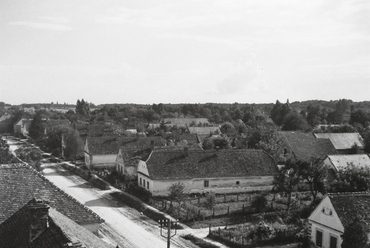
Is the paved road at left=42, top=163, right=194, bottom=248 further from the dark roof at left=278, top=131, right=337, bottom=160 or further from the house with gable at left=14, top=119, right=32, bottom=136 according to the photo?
the house with gable at left=14, top=119, right=32, bottom=136

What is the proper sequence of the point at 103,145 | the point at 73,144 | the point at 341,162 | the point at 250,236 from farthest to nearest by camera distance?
the point at 73,144 < the point at 103,145 < the point at 341,162 < the point at 250,236

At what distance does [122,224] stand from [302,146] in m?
38.6

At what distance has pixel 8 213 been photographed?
60.1 feet

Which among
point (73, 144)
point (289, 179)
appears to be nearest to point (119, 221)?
point (289, 179)

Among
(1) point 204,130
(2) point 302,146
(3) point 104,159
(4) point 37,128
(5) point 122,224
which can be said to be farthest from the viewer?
(1) point 204,130

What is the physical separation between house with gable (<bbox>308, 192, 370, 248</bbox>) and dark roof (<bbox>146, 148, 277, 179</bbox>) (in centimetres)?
1852

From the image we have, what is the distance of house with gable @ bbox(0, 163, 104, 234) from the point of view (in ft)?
63.8

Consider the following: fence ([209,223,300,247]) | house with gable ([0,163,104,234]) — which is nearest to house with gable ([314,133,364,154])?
fence ([209,223,300,247])

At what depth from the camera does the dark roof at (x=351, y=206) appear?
1070 inches

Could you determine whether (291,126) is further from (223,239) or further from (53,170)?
(223,239)

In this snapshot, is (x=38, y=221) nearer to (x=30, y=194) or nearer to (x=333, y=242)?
(x=30, y=194)

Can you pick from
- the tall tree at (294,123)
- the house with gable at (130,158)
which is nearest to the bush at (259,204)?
the house with gable at (130,158)

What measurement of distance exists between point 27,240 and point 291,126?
97.9m

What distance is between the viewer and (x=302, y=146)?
211 feet
